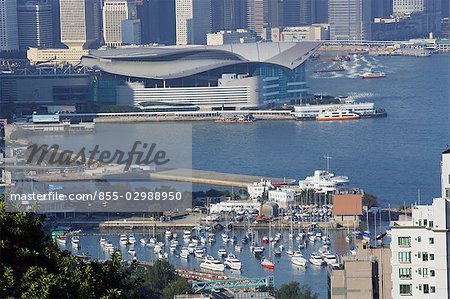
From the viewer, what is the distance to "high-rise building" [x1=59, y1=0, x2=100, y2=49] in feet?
103

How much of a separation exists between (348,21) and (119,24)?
6639 mm

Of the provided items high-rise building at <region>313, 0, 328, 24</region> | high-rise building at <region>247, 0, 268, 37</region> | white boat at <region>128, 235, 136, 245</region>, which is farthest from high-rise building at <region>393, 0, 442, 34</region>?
white boat at <region>128, 235, 136, 245</region>

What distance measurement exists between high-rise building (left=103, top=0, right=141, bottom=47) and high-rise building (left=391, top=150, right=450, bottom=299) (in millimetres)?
28100

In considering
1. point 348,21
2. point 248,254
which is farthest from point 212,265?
point 348,21

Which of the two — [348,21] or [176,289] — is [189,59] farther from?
[176,289]

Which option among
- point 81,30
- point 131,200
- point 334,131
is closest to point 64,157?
point 131,200

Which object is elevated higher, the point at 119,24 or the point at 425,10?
the point at 119,24

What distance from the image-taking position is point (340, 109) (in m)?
20.3

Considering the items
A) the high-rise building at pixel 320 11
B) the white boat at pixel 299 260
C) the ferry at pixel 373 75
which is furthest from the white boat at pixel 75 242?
the high-rise building at pixel 320 11

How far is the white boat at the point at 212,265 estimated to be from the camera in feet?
31.5

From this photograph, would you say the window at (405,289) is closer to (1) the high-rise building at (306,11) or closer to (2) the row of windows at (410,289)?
(2) the row of windows at (410,289)

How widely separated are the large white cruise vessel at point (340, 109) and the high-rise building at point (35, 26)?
1201 centimetres

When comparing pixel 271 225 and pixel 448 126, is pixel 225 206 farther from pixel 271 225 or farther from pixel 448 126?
pixel 448 126

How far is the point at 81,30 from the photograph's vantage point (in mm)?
31875
